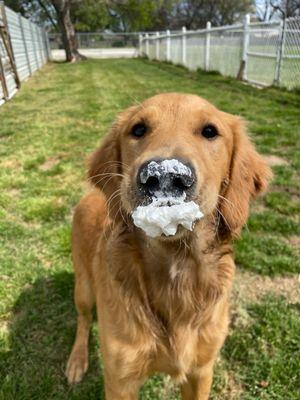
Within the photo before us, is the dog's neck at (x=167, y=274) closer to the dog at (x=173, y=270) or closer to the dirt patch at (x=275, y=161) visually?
the dog at (x=173, y=270)

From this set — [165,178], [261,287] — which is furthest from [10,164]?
[165,178]

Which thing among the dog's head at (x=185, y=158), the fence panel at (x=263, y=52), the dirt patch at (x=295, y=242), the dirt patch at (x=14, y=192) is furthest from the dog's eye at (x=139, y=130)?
the fence panel at (x=263, y=52)

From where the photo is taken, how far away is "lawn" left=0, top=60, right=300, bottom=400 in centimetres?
238

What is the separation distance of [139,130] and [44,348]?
5.07ft

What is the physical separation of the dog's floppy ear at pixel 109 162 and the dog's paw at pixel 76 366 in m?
1.04

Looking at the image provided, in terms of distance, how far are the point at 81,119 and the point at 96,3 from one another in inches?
950

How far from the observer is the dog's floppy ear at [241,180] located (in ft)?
6.44

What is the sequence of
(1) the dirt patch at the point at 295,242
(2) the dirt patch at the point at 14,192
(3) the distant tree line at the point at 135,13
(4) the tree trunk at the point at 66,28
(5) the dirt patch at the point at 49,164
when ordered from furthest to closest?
(3) the distant tree line at the point at 135,13, (4) the tree trunk at the point at 66,28, (5) the dirt patch at the point at 49,164, (2) the dirt patch at the point at 14,192, (1) the dirt patch at the point at 295,242

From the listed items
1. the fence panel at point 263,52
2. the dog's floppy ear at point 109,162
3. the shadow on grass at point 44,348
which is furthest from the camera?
the fence panel at point 263,52

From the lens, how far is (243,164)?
6.82ft

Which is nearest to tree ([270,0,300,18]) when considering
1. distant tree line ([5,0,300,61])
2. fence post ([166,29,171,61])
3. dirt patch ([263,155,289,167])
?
distant tree line ([5,0,300,61])

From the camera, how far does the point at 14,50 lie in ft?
44.8

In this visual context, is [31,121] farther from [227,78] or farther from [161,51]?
[161,51]

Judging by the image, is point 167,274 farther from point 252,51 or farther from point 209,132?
point 252,51
